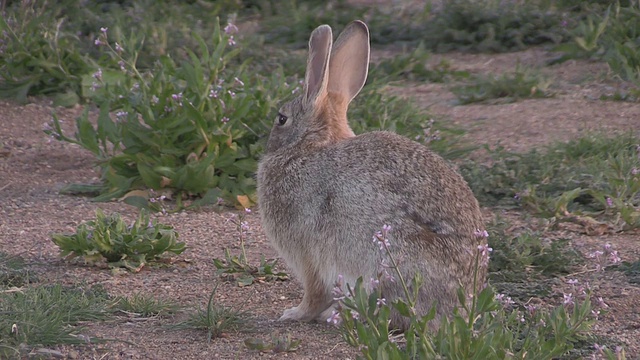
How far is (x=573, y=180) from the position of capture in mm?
5996

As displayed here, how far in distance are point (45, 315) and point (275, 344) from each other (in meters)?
0.86

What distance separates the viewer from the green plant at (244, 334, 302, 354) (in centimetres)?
404

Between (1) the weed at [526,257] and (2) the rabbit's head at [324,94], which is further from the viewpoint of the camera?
(1) the weed at [526,257]

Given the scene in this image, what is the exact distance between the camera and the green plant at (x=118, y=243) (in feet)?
16.5

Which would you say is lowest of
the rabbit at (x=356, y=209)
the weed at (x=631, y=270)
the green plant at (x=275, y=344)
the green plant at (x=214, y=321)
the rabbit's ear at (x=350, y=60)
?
the weed at (x=631, y=270)

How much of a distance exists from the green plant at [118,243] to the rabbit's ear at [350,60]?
1020 mm

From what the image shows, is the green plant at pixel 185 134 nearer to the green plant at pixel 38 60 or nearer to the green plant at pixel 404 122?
the green plant at pixel 404 122

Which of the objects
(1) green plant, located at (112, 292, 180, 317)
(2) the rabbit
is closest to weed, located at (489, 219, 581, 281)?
(2) the rabbit

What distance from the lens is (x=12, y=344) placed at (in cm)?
393

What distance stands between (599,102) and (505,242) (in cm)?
311

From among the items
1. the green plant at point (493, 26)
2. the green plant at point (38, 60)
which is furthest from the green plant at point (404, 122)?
the green plant at point (493, 26)

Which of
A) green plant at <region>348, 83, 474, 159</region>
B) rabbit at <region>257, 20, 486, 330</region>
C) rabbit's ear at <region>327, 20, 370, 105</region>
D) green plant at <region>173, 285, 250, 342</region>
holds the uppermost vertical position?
rabbit's ear at <region>327, 20, 370, 105</region>

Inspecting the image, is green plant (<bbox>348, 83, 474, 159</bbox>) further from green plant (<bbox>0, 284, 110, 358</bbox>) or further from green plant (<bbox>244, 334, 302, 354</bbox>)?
green plant (<bbox>244, 334, 302, 354</bbox>)

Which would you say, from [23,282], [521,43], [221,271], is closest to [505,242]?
[221,271]
